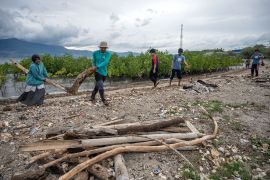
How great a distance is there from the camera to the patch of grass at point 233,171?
4199 mm

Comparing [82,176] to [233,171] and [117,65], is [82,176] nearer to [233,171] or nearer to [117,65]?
[233,171]

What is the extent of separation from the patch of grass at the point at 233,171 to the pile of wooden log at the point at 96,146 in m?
0.63

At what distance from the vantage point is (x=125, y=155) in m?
4.32

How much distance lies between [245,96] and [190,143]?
642 cm

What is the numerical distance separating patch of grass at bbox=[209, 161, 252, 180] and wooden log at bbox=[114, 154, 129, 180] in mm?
1544

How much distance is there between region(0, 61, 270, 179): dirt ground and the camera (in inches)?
167

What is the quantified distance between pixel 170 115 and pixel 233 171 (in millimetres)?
2551

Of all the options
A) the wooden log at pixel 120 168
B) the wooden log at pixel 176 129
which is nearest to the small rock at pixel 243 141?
the wooden log at pixel 176 129

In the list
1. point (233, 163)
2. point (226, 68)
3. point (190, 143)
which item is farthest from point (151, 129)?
point (226, 68)

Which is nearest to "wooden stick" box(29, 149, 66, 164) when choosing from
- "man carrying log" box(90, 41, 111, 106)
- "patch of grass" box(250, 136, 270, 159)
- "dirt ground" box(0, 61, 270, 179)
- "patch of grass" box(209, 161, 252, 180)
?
Result: "dirt ground" box(0, 61, 270, 179)

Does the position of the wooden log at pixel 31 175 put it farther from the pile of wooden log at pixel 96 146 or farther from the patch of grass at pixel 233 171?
the patch of grass at pixel 233 171

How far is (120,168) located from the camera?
12.3 ft

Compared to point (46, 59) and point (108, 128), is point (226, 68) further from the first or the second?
point (108, 128)

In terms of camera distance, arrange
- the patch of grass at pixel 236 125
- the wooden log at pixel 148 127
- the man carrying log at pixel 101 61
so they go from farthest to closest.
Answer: the man carrying log at pixel 101 61, the patch of grass at pixel 236 125, the wooden log at pixel 148 127
